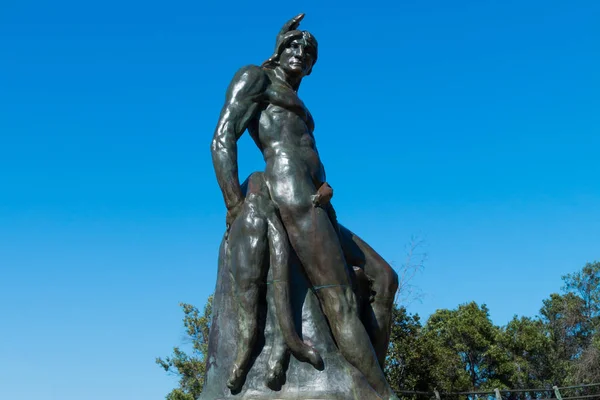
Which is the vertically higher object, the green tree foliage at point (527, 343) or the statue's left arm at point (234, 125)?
the green tree foliage at point (527, 343)

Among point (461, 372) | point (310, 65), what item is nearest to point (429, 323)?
point (461, 372)

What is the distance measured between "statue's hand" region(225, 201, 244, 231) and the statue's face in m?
1.46

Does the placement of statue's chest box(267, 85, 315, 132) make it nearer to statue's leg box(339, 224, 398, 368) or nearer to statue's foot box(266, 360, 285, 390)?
statue's leg box(339, 224, 398, 368)

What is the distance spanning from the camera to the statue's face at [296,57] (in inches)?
245

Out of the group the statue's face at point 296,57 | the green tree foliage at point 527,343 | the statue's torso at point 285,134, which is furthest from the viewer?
the green tree foliage at point 527,343

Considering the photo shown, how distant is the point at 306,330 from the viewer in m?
5.31

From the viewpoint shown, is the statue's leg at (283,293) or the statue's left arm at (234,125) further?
the statue's left arm at (234,125)

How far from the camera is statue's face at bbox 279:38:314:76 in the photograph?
6.22m

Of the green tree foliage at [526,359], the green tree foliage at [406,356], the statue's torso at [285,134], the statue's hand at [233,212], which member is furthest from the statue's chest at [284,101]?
the green tree foliage at [526,359]

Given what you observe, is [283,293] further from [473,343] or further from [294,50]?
[473,343]

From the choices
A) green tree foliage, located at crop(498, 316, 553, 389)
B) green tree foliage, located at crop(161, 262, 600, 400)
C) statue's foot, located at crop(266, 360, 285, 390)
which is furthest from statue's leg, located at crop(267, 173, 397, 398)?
green tree foliage, located at crop(498, 316, 553, 389)

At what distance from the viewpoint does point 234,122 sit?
5.80 metres

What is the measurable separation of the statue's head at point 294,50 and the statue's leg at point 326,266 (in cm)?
117

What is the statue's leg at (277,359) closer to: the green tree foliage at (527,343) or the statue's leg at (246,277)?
the statue's leg at (246,277)
